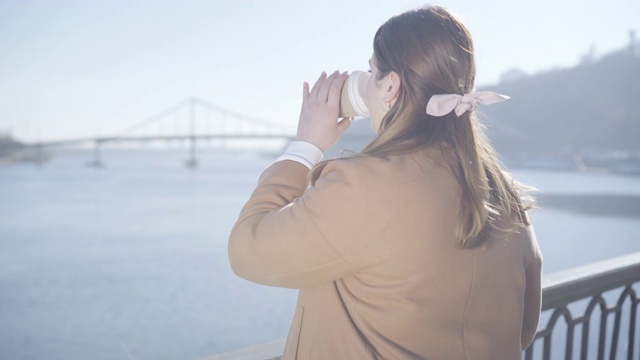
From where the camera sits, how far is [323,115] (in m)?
0.60

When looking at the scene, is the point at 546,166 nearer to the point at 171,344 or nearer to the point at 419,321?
the point at 171,344

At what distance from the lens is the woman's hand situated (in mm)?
595

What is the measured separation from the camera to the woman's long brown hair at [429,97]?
52cm

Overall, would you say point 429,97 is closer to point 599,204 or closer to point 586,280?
point 586,280

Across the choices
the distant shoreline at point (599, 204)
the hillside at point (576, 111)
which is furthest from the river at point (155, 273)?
the hillside at point (576, 111)

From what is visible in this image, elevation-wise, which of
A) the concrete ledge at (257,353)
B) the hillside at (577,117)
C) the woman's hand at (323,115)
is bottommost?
the hillside at (577,117)

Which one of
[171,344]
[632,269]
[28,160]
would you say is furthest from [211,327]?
[28,160]

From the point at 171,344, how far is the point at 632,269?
172 inches

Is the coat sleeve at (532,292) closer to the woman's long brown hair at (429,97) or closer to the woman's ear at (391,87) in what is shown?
the woman's long brown hair at (429,97)

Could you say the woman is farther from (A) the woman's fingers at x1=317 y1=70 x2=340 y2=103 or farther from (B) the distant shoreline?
(B) the distant shoreline

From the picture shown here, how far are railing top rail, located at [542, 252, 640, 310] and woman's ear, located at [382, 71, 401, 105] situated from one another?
69cm

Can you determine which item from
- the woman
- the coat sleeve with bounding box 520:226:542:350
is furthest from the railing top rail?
the woman

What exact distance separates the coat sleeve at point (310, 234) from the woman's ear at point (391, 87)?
0.10 metres

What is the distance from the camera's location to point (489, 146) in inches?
24.2
